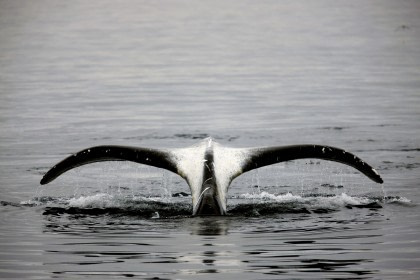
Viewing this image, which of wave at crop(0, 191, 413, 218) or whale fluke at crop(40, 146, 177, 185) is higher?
whale fluke at crop(40, 146, 177, 185)

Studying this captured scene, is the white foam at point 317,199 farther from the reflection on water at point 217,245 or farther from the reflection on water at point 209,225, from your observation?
the reflection on water at point 209,225

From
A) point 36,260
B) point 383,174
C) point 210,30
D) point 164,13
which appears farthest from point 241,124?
point 164,13

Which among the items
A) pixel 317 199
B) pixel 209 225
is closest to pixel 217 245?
pixel 209 225

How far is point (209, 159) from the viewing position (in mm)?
12250

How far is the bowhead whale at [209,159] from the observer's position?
1185cm

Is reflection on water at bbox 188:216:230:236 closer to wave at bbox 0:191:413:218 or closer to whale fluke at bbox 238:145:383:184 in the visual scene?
wave at bbox 0:191:413:218

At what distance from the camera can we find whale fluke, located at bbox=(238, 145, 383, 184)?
1204 cm

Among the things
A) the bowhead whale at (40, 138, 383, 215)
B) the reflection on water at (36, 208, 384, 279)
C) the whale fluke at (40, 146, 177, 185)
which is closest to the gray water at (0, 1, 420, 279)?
the reflection on water at (36, 208, 384, 279)

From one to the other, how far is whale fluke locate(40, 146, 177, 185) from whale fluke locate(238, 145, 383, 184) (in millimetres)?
902

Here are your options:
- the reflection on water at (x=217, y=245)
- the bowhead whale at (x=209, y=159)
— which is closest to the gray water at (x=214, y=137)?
the reflection on water at (x=217, y=245)

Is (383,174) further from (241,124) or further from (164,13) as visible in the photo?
(164,13)

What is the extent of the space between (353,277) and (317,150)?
2.86m

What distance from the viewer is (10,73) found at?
3088cm

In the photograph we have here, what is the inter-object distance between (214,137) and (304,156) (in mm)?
7448
